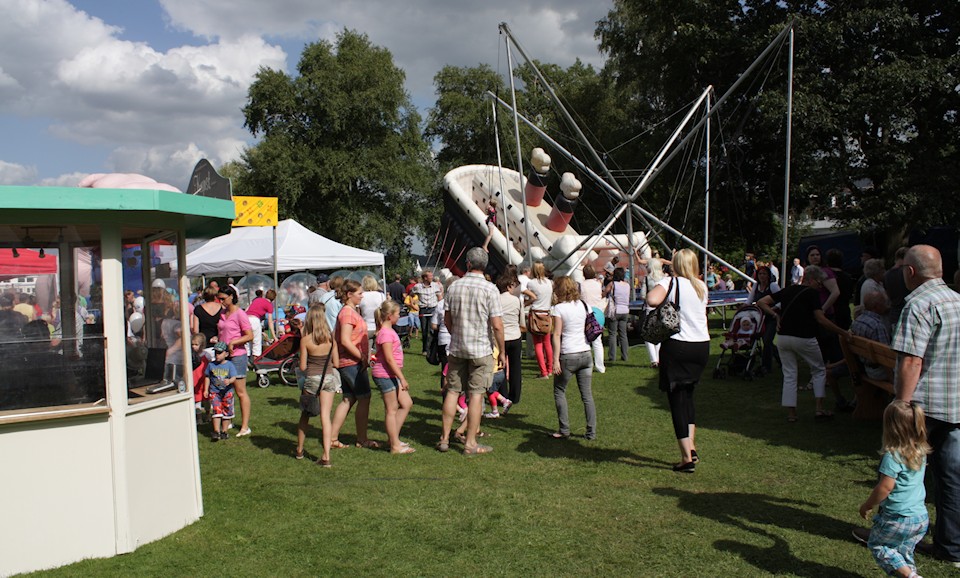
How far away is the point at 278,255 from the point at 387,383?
14.0 meters

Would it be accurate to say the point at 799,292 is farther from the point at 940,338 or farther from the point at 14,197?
the point at 14,197

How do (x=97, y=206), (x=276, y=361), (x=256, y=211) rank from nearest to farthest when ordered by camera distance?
(x=97, y=206) → (x=276, y=361) → (x=256, y=211)

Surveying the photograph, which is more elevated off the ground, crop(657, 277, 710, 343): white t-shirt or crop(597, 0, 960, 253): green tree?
crop(597, 0, 960, 253): green tree

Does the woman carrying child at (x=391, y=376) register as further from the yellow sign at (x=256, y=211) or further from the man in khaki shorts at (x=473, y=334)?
the yellow sign at (x=256, y=211)

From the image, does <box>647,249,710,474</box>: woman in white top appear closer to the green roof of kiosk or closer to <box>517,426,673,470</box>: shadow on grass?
<box>517,426,673,470</box>: shadow on grass

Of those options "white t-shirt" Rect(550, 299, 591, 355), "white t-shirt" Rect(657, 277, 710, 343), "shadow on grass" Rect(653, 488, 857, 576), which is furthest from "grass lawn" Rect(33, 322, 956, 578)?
"white t-shirt" Rect(657, 277, 710, 343)

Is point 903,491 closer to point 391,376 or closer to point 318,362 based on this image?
point 391,376

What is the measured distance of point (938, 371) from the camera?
13.7 feet

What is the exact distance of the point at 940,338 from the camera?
13.6ft

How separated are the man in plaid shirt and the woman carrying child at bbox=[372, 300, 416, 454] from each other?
424 cm

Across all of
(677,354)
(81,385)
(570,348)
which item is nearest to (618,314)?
(570,348)

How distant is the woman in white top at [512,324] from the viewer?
8.26m

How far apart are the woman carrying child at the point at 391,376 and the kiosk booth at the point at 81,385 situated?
229 cm

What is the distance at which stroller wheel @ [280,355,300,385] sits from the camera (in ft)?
39.1
